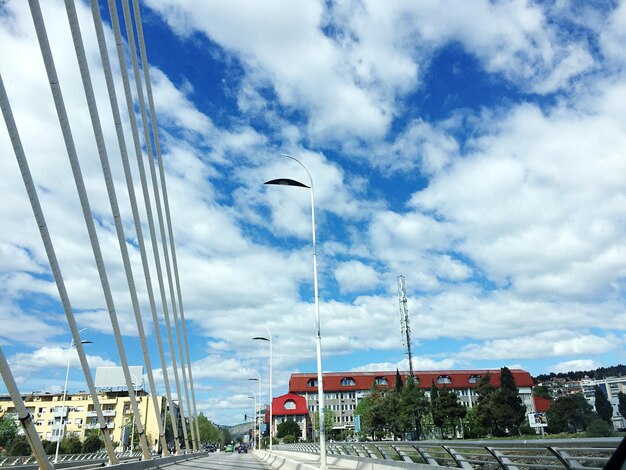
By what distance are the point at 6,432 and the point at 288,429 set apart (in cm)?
5752

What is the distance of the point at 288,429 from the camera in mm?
107375

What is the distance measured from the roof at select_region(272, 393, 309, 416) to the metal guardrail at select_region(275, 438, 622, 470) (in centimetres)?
10626

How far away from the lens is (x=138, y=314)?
23547mm

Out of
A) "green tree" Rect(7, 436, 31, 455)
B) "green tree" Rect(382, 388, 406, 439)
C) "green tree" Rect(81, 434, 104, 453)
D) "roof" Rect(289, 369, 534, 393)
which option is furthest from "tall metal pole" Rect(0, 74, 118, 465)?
"roof" Rect(289, 369, 534, 393)

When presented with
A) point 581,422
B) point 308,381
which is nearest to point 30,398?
point 308,381

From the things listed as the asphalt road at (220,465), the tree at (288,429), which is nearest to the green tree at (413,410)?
the asphalt road at (220,465)

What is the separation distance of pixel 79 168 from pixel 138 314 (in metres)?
8.07

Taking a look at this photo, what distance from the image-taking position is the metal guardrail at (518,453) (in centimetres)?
796

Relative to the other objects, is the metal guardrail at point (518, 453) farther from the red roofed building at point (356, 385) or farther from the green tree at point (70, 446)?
the red roofed building at point (356, 385)

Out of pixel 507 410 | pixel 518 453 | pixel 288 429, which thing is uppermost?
pixel 507 410

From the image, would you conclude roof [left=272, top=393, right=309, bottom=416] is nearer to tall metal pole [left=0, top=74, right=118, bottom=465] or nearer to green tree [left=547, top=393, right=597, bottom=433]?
green tree [left=547, top=393, right=597, bottom=433]

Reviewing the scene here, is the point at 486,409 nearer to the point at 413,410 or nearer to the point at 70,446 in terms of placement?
the point at 413,410

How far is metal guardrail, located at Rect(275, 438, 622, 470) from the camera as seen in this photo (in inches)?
313

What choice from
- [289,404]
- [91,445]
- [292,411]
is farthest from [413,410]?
[289,404]
